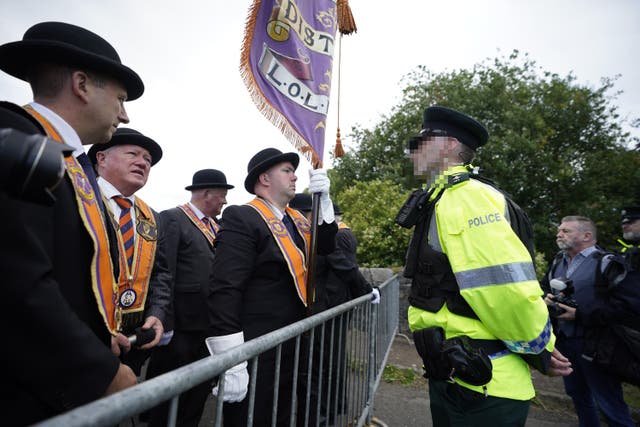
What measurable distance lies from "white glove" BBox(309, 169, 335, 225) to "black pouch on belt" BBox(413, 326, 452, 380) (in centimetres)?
129

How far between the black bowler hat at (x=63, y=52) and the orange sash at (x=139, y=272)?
3.90 ft

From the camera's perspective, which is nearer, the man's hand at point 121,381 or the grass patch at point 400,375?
the man's hand at point 121,381

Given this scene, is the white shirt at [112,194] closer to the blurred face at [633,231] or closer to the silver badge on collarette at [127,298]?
the silver badge on collarette at [127,298]

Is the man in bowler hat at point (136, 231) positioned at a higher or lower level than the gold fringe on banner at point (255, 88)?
lower

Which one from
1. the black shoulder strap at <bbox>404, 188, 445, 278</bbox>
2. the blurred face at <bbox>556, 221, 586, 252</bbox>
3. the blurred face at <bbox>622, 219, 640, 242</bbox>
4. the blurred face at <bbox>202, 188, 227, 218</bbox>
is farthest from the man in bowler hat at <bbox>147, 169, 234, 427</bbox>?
the blurred face at <bbox>622, 219, 640, 242</bbox>

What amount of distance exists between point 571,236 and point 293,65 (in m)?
3.75

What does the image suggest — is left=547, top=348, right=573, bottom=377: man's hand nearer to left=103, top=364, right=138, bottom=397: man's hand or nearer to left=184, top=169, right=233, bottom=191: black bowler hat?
left=103, top=364, right=138, bottom=397: man's hand

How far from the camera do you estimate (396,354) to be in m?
5.97

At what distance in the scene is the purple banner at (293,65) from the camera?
2.52 meters

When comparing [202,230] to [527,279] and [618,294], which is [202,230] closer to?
[527,279]

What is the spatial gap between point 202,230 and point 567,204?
1966 cm

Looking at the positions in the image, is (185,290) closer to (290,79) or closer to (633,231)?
→ (290,79)

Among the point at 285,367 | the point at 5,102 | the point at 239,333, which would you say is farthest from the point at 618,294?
the point at 5,102

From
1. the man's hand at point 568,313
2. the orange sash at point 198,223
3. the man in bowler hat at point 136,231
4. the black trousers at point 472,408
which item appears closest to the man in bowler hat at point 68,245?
the man in bowler hat at point 136,231
